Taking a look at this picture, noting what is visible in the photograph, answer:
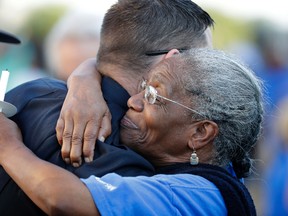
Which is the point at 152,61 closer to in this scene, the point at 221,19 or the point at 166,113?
the point at 166,113

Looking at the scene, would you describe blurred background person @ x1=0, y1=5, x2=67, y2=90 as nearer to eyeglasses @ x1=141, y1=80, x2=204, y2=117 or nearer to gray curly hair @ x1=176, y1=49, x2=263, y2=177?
eyeglasses @ x1=141, y1=80, x2=204, y2=117

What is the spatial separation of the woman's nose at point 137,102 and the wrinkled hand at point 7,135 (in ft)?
1.49

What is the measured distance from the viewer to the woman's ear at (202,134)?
139 inches

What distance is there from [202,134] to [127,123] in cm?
30

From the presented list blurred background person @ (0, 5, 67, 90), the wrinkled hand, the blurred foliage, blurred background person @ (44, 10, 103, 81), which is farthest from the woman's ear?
the blurred foliage

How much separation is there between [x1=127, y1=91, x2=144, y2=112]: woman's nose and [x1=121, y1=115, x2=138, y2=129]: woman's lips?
0.05 metres

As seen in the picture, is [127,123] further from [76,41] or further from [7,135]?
[76,41]

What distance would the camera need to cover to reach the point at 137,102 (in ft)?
11.8

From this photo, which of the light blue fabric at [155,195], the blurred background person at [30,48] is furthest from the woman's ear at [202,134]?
the blurred background person at [30,48]

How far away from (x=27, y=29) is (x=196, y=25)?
6944mm

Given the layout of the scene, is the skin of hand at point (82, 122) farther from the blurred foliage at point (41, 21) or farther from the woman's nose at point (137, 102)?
the blurred foliage at point (41, 21)

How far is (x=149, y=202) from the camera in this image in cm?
326

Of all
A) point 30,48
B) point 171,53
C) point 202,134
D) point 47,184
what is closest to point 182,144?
point 202,134

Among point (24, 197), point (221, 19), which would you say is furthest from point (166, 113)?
point (221, 19)
